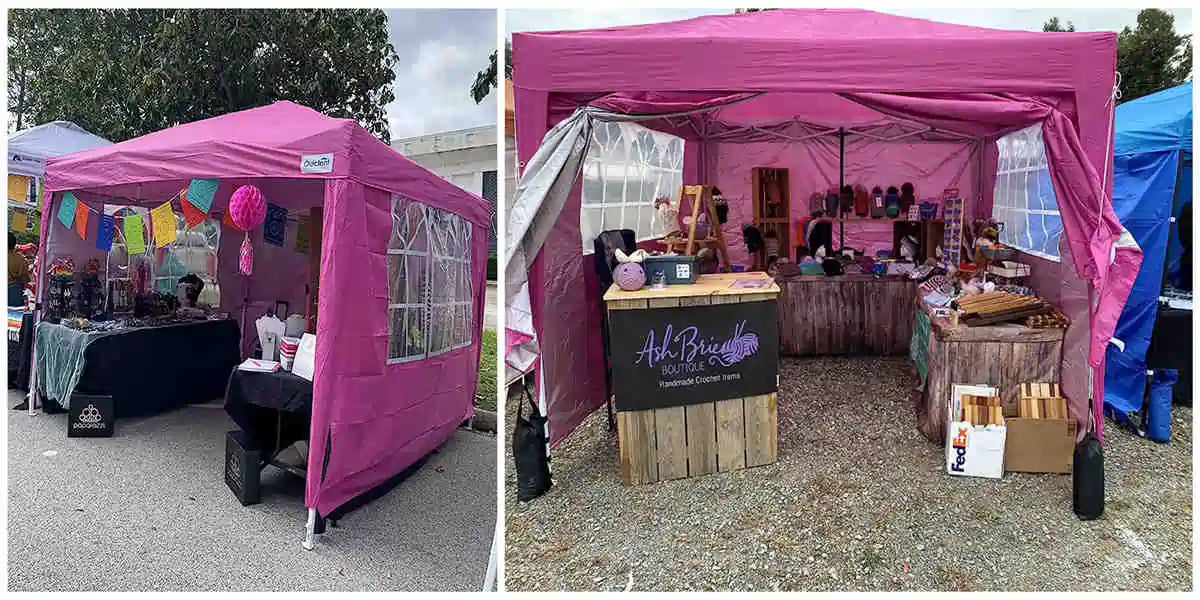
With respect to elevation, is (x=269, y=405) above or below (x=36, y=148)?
below

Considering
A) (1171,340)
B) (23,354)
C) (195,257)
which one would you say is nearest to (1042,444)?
(1171,340)

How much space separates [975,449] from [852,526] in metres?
1.02

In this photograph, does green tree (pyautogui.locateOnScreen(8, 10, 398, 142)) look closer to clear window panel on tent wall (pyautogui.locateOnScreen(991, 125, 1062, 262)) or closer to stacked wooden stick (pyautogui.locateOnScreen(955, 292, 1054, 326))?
clear window panel on tent wall (pyautogui.locateOnScreen(991, 125, 1062, 262))

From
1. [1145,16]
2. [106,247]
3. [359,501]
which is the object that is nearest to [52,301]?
[106,247]

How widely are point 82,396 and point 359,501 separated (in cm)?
A: 257

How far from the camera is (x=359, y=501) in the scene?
4102 millimetres

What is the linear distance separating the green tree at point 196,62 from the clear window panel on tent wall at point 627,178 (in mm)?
6327

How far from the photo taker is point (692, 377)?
12.1 feet

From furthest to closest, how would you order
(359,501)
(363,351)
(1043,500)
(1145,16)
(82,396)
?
(1145,16) → (82,396) → (359,501) → (363,351) → (1043,500)

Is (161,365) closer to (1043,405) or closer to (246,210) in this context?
(246,210)

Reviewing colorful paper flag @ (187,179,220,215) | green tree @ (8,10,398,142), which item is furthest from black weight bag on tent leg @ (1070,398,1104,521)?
green tree @ (8,10,398,142)

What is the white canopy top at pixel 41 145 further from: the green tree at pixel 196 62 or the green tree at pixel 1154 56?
the green tree at pixel 1154 56

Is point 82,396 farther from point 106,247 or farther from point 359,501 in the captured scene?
point 359,501

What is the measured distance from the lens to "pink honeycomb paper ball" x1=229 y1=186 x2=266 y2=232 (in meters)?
4.08
